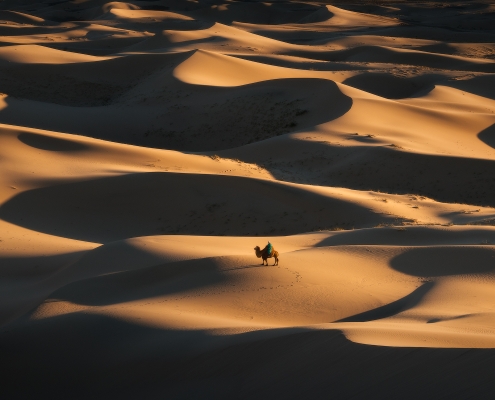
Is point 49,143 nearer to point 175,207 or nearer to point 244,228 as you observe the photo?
point 175,207

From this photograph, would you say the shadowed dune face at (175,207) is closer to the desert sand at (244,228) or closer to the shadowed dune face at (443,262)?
the desert sand at (244,228)

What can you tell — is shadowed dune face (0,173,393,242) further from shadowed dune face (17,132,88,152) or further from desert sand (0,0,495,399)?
shadowed dune face (17,132,88,152)

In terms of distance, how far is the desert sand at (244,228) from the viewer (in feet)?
15.8

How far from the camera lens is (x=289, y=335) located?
4.94 metres

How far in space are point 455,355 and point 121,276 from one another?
374 cm

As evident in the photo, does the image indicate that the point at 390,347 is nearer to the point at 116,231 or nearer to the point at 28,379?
the point at 28,379

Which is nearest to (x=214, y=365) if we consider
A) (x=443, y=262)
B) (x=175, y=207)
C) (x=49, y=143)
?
(x=443, y=262)

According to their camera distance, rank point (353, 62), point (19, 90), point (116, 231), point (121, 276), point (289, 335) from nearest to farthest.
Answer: point (289, 335), point (121, 276), point (116, 231), point (19, 90), point (353, 62)

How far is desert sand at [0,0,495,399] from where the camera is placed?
482 centimetres

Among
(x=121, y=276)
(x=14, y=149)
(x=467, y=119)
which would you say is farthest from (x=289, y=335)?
(x=467, y=119)

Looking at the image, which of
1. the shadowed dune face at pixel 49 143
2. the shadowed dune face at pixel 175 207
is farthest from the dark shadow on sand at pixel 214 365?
the shadowed dune face at pixel 49 143

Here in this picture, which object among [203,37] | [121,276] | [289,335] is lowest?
[203,37]

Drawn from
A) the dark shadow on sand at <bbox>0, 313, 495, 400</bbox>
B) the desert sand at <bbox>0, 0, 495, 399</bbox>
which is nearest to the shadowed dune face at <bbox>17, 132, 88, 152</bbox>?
the desert sand at <bbox>0, 0, 495, 399</bbox>

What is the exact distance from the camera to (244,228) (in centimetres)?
1191
